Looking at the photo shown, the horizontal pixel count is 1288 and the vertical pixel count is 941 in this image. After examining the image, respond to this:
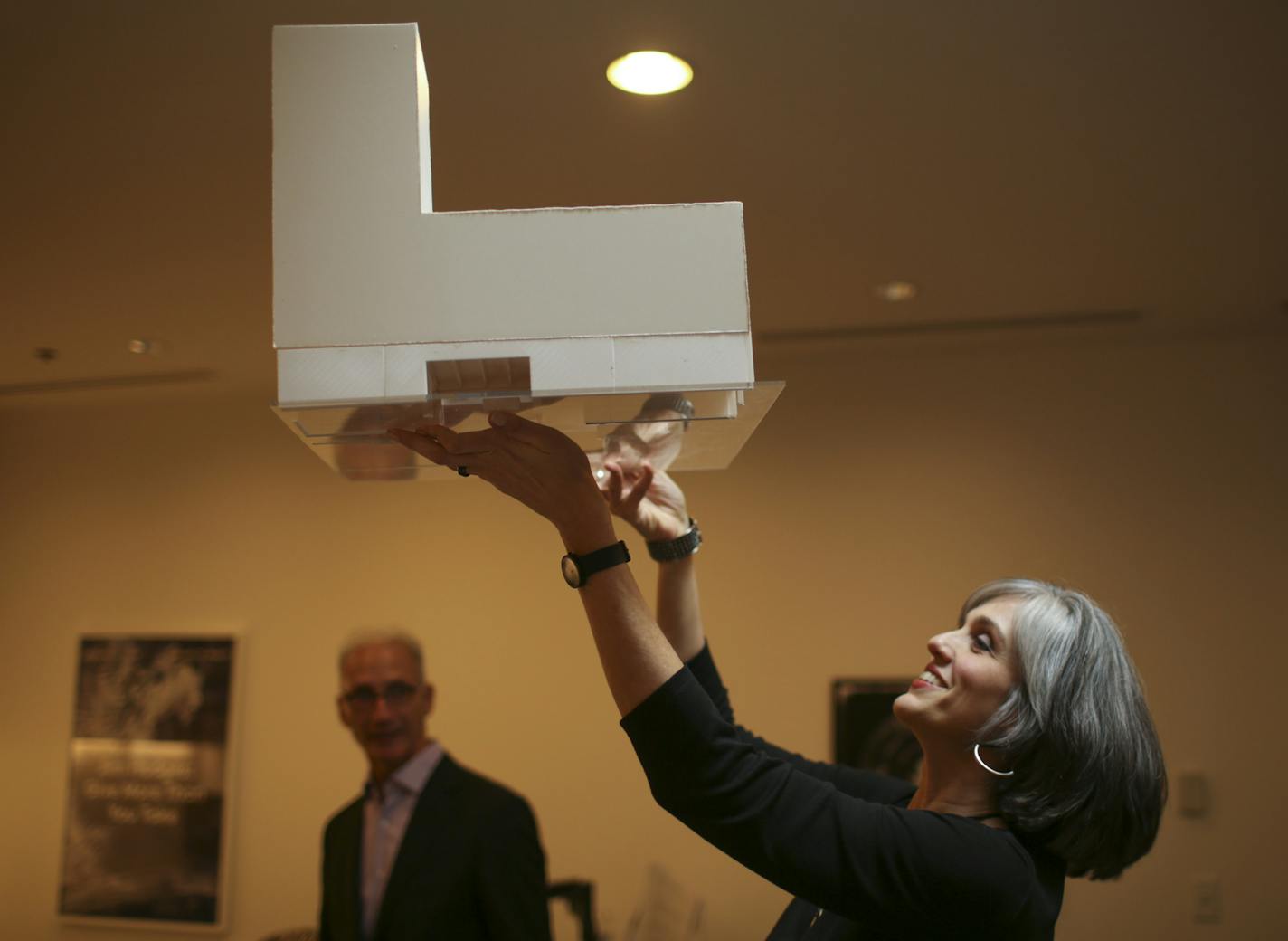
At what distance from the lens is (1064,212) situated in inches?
102

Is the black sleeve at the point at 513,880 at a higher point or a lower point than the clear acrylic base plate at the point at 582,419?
lower

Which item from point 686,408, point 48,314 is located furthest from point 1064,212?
point 48,314

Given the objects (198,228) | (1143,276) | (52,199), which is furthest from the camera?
(1143,276)

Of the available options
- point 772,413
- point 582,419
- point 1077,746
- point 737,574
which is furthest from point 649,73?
point 737,574

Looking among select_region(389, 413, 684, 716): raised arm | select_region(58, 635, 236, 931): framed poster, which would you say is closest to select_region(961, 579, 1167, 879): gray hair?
select_region(389, 413, 684, 716): raised arm

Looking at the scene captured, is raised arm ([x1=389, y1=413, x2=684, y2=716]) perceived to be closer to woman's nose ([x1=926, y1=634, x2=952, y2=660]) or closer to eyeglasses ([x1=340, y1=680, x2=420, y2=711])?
woman's nose ([x1=926, y1=634, x2=952, y2=660])

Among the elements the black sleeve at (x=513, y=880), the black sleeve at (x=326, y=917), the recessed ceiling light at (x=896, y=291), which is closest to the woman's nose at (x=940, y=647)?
the black sleeve at (x=513, y=880)

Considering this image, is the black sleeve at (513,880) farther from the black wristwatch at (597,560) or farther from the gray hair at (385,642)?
the black wristwatch at (597,560)

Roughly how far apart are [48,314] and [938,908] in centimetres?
302

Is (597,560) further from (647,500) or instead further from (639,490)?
(647,500)

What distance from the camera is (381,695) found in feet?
9.08

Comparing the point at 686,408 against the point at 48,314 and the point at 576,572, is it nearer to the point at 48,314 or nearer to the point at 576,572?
the point at 576,572

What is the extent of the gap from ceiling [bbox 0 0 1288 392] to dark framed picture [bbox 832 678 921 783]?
117 centimetres

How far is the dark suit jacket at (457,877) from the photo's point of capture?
2.31 metres
